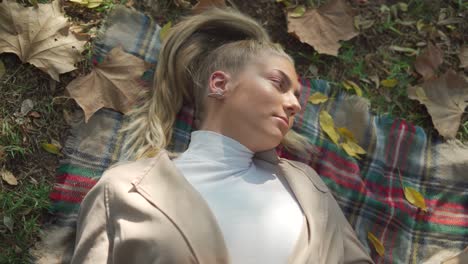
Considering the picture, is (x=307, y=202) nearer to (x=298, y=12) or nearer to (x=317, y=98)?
(x=317, y=98)

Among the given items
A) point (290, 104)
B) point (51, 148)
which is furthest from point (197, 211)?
point (51, 148)

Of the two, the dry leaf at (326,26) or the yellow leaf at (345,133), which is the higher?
the dry leaf at (326,26)

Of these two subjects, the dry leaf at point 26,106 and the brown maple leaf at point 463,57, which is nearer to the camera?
the dry leaf at point 26,106

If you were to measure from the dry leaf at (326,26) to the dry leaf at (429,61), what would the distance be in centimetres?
39

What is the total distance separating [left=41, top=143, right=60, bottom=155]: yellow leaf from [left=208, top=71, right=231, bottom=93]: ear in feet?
2.70

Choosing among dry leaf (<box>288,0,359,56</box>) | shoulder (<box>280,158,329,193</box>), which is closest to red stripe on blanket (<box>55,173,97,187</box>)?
shoulder (<box>280,158,329,193</box>)

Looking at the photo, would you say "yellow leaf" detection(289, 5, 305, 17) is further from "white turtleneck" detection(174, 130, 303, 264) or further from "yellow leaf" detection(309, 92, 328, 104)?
"white turtleneck" detection(174, 130, 303, 264)

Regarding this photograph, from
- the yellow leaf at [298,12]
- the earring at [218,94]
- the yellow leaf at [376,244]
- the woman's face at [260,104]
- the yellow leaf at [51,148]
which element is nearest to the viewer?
the woman's face at [260,104]

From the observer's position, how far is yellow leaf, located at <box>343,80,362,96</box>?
351 cm

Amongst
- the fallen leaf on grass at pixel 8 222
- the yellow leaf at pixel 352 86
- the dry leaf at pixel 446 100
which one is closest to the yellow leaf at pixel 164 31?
the yellow leaf at pixel 352 86

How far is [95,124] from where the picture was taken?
3.19 m

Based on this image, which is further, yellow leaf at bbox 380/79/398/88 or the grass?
yellow leaf at bbox 380/79/398/88

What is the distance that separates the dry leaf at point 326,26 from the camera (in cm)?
349

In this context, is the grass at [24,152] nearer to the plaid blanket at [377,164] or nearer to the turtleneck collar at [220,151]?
the plaid blanket at [377,164]
